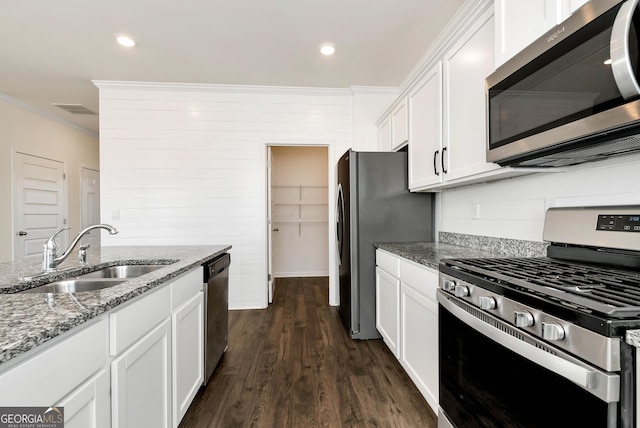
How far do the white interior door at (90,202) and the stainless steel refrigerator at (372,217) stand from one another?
5026mm

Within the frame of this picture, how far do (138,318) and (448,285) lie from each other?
49.3 inches

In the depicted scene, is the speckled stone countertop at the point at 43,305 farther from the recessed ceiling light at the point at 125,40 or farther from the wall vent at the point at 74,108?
the wall vent at the point at 74,108

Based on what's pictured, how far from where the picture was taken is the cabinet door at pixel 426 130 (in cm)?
214

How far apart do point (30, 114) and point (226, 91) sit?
9.86 feet

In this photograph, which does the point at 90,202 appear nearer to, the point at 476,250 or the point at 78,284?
the point at 78,284

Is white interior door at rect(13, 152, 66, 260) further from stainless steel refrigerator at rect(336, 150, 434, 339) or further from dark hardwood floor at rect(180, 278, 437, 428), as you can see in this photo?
stainless steel refrigerator at rect(336, 150, 434, 339)

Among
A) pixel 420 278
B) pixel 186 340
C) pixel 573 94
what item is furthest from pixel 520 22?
pixel 186 340

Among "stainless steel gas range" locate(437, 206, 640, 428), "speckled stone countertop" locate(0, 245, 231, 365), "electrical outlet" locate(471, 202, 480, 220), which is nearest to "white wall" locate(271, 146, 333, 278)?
"electrical outlet" locate(471, 202, 480, 220)

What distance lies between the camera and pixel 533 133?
4.08 feet

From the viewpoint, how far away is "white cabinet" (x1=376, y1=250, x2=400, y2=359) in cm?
218

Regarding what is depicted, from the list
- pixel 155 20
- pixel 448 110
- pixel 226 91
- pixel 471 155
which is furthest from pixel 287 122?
pixel 471 155

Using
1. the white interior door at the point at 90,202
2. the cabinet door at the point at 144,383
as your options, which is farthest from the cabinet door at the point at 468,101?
the white interior door at the point at 90,202

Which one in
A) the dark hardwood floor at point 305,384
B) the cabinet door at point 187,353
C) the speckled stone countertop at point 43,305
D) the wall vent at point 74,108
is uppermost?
the wall vent at point 74,108

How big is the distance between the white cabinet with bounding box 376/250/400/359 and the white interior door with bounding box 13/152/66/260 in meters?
4.79
